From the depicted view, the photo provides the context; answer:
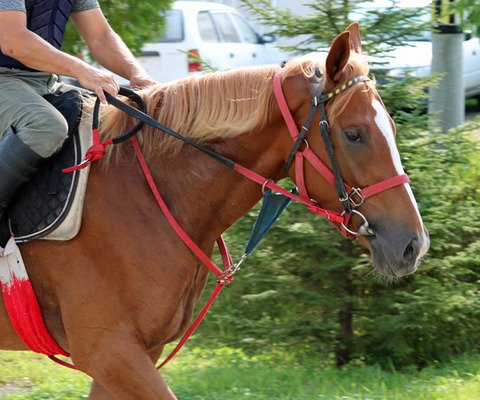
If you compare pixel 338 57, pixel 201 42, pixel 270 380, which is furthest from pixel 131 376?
pixel 201 42

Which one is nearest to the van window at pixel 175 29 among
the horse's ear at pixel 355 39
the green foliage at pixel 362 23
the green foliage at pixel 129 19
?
the green foliage at pixel 129 19

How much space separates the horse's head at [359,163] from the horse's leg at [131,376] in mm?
977

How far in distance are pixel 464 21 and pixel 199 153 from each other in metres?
3.26

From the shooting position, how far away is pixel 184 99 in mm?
2969

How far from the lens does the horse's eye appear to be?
8.85 ft

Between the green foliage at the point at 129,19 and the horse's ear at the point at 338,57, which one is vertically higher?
the horse's ear at the point at 338,57

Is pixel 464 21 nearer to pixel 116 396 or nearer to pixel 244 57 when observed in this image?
pixel 116 396

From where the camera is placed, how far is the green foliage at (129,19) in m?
5.93

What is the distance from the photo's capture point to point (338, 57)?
2707 mm

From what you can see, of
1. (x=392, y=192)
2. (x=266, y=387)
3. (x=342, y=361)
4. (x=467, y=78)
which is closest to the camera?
(x=392, y=192)

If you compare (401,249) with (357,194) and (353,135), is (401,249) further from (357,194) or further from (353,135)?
(353,135)

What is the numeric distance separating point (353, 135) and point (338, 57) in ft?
1.04

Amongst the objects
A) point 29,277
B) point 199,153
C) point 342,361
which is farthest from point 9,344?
point 342,361

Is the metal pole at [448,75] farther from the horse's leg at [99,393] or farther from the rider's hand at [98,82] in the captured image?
the horse's leg at [99,393]
